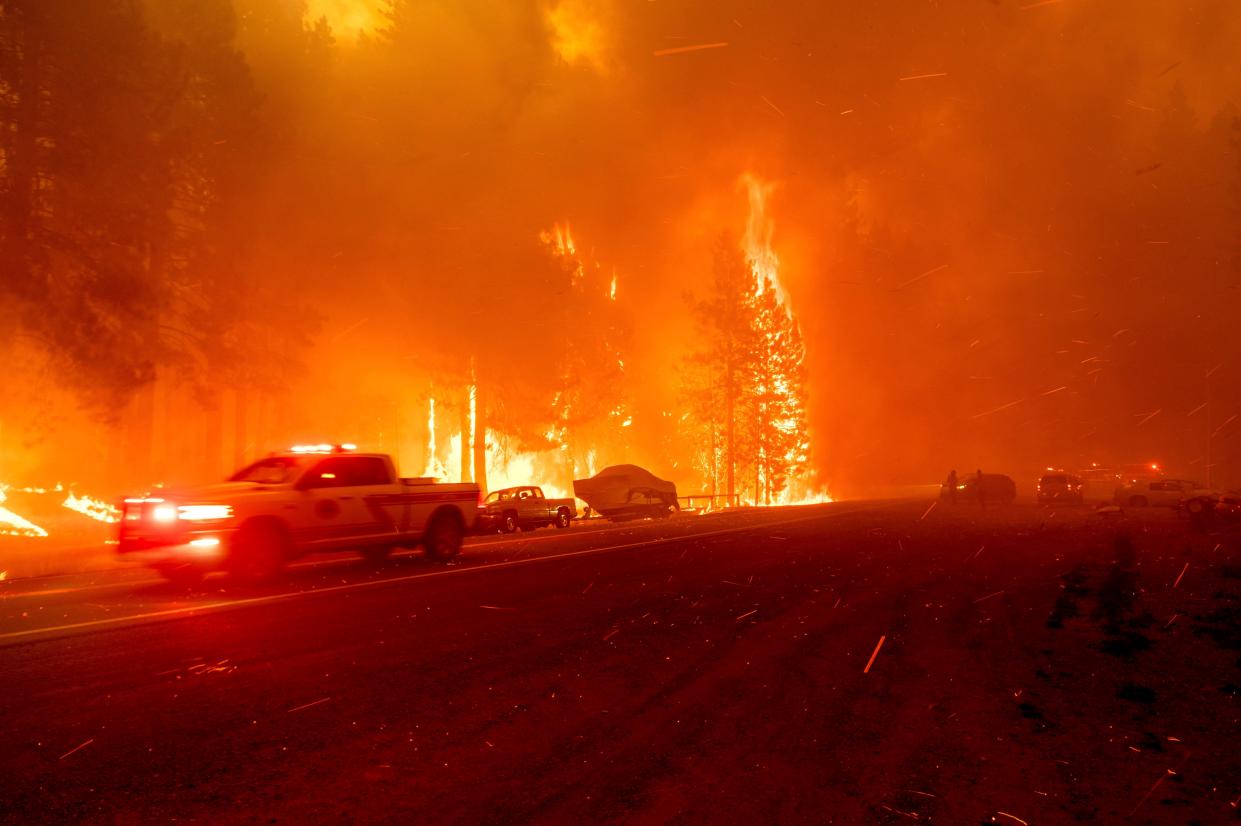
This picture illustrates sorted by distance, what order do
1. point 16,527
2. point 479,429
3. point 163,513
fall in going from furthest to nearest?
point 479,429
point 16,527
point 163,513

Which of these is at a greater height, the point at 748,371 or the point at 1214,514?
the point at 748,371

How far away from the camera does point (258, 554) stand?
520 inches

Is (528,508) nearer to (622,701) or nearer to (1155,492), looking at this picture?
(622,701)

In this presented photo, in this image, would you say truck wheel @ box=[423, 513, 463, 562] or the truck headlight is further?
truck wheel @ box=[423, 513, 463, 562]

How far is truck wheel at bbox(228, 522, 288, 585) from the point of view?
42.3 feet

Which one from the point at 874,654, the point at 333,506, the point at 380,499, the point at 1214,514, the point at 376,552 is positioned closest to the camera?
the point at 874,654

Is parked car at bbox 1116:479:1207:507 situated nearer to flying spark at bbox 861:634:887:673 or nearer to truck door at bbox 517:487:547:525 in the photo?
truck door at bbox 517:487:547:525

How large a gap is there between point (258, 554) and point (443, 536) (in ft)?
13.9

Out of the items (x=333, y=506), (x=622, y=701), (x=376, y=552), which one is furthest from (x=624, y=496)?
(x=622, y=701)

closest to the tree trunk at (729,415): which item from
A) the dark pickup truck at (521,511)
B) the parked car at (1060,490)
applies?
the parked car at (1060,490)

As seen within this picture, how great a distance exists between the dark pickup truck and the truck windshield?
41.7ft

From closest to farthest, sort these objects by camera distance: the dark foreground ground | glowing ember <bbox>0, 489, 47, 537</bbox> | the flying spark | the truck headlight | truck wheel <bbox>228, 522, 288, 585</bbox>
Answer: the dark foreground ground < the flying spark < the truck headlight < truck wheel <bbox>228, 522, 288, 585</bbox> < glowing ember <bbox>0, 489, 47, 537</bbox>

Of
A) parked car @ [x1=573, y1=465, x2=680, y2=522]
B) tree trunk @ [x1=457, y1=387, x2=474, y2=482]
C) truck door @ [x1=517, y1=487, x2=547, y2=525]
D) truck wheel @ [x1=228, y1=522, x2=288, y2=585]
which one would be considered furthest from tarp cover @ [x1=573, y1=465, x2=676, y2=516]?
truck wheel @ [x1=228, y1=522, x2=288, y2=585]

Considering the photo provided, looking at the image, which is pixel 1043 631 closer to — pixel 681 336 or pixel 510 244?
pixel 510 244
